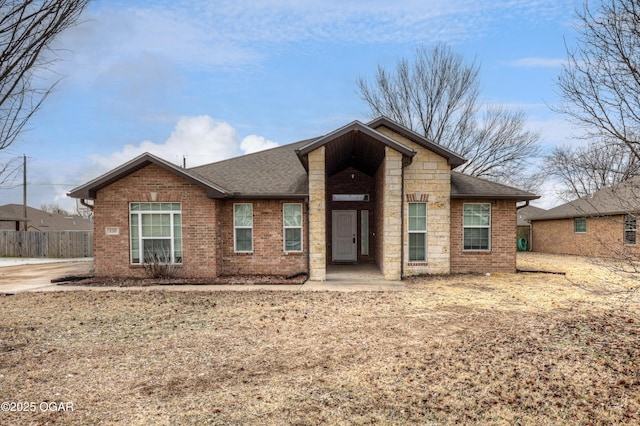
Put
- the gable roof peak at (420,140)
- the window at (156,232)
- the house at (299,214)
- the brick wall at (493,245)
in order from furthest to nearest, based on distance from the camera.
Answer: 1. the brick wall at (493,245)
2. the gable roof peak at (420,140)
3. the window at (156,232)
4. the house at (299,214)

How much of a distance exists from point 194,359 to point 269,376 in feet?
4.17

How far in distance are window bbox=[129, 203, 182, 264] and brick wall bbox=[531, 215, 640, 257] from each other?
1801 cm

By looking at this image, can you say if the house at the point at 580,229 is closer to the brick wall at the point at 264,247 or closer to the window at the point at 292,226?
the window at the point at 292,226

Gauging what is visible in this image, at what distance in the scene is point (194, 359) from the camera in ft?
17.9

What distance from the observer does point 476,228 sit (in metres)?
13.7

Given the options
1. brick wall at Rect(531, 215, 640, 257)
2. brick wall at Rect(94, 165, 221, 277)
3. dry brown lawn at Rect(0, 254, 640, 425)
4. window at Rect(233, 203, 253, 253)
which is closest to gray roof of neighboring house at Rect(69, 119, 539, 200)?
brick wall at Rect(94, 165, 221, 277)

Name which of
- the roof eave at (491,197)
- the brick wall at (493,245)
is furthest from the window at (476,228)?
the roof eave at (491,197)

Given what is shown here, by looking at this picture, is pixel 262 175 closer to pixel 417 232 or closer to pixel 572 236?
pixel 417 232

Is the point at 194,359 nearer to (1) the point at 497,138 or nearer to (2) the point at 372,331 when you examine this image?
(2) the point at 372,331

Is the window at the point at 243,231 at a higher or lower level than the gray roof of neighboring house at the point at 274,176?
lower

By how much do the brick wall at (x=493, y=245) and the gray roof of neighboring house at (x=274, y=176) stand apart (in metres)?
0.45

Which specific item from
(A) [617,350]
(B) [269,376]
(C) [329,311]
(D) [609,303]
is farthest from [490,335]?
(D) [609,303]

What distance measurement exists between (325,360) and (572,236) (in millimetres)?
23072

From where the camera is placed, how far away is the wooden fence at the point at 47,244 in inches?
936
